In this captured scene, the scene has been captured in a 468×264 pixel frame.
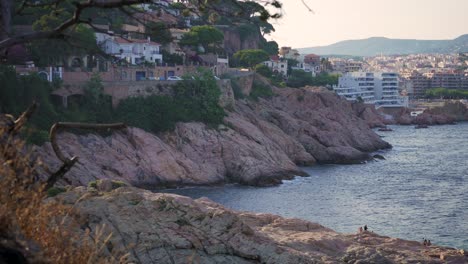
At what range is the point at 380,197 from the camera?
34.6m

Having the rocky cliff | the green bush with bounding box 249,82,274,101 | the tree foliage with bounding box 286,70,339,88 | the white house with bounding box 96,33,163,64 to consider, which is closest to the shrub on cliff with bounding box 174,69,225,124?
the rocky cliff

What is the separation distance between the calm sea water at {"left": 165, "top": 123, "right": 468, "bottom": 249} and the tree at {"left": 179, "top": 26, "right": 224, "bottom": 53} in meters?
14.0

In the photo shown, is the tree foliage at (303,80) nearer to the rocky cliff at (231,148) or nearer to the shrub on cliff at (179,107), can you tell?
the rocky cliff at (231,148)

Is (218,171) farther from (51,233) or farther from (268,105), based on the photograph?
(51,233)

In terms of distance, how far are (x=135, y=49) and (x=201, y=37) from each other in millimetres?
6766

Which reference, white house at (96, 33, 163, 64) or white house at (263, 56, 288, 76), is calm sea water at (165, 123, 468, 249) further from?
white house at (263, 56, 288, 76)

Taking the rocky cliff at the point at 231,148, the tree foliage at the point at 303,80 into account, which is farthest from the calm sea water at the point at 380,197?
the tree foliage at the point at 303,80

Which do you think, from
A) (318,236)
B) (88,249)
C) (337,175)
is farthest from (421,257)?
(337,175)

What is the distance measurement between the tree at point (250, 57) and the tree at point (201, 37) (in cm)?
795

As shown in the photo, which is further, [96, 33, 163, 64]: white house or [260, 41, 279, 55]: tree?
[260, 41, 279, 55]: tree

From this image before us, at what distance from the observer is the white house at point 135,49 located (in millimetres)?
48875

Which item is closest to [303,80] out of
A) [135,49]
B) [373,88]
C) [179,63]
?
[179,63]

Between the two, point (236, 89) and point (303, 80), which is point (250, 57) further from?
point (236, 89)

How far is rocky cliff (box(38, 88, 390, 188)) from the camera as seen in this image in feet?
113
